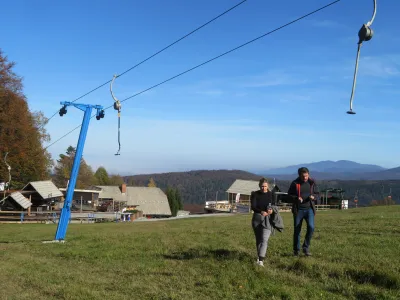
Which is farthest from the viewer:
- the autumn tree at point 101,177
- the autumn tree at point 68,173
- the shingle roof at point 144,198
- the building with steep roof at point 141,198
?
the autumn tree at point 101,177

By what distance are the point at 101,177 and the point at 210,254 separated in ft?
438

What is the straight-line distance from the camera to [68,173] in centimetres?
10631

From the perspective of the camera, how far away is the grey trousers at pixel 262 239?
8875 millimetres

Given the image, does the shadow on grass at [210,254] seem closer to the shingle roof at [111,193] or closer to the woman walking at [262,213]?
the woman walking at [262,213]

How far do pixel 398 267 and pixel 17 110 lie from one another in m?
49.5

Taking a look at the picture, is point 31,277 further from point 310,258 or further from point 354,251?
point 354,251

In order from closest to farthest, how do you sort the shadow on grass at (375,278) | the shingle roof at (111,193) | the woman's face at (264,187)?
the shadow on grass at (375,278), the woman's face at (264,187), the shingle roof at (111,193)

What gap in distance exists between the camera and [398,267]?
7.81 meters

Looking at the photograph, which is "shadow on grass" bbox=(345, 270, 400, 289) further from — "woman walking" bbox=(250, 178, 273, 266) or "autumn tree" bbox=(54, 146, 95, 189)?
"autumn tree" bbox=(54, 146, 95, 189)

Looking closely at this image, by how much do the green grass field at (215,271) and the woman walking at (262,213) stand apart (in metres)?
0.54

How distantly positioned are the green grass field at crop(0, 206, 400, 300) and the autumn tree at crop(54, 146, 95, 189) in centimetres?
9096

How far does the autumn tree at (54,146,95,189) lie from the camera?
106 meters

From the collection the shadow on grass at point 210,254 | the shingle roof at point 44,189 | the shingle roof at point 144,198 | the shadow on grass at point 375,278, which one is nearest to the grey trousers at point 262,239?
the shadow on grass at point 210,254

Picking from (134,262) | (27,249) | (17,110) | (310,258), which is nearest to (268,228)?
(310,258)
